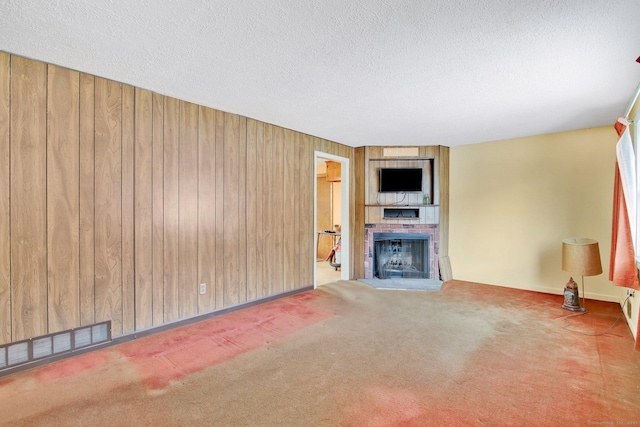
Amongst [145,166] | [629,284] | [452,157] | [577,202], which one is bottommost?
[629,284]

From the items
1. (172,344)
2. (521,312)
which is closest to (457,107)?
(521,312)

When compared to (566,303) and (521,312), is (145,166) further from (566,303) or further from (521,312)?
(566,303)

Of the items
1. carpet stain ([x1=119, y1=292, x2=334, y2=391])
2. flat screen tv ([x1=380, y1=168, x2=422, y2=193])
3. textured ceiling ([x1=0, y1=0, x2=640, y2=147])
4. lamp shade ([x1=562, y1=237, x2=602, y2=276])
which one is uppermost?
textured ceiling ([x1=0, y1=0, x2=640, y2=147])

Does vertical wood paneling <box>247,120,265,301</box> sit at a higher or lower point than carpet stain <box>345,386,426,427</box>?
higher

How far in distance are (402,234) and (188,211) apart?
3.50m

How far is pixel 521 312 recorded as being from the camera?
12.2ft

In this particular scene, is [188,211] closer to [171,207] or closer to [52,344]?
[171,207]

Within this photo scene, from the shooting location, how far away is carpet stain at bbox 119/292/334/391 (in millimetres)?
2410

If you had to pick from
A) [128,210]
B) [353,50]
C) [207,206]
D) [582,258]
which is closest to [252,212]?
[207,206]

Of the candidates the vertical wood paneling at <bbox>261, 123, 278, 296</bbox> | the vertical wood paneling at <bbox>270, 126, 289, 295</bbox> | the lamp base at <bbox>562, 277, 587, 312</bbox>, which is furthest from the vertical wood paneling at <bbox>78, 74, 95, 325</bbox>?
the lamp base at <bbox>562, 277, 587, 312</bbox>

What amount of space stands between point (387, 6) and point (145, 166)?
251 centimetres

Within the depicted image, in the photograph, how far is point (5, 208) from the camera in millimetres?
2283

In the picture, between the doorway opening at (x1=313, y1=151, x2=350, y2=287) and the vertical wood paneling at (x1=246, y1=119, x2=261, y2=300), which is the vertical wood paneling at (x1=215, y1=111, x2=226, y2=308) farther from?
the doorway opening at (x1=313, y1=151, x2=350, y2=287)

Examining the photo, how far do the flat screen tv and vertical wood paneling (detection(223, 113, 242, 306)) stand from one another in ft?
8.68
